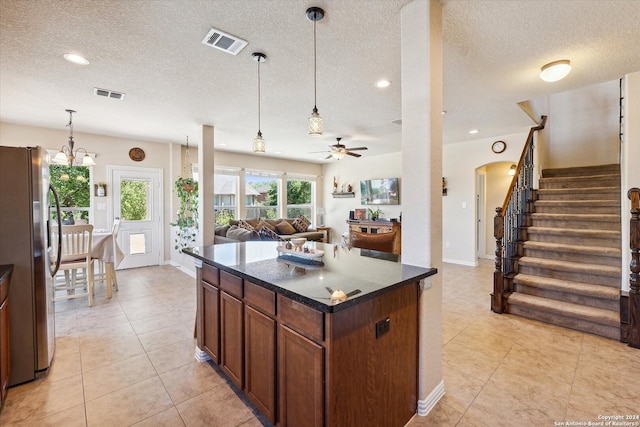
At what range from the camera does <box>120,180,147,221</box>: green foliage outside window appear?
229 inches

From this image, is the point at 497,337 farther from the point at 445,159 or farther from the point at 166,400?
the point at 445,159

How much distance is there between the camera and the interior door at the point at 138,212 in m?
5.79

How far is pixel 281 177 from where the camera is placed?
329 inches

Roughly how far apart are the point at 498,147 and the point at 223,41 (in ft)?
17.6

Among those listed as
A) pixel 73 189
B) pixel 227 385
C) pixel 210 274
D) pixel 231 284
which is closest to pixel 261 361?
pixel 231 284

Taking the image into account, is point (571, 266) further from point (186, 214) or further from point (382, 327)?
point (186, 214)

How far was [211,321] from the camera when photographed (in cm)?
225

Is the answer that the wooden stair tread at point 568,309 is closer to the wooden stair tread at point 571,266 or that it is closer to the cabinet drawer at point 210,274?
the wooden stair tread at point 571,266

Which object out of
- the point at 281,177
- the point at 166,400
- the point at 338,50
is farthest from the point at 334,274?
the point at 281,177

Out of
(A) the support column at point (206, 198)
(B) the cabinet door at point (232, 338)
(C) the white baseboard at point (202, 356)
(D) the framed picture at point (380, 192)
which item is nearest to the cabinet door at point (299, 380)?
(B) the cabinet door at point (232, 338)

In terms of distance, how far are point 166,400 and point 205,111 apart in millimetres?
3507

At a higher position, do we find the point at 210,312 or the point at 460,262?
the point at 210,312

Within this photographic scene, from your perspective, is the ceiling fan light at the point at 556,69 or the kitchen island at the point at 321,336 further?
the ceiling fan light at the point at 556,69

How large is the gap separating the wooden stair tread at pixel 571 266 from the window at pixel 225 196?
6185 mm
